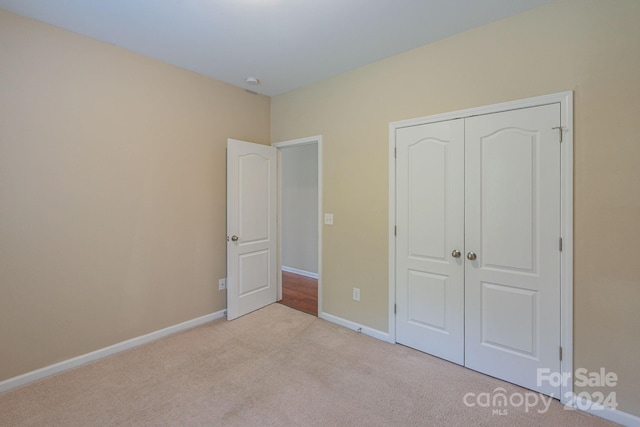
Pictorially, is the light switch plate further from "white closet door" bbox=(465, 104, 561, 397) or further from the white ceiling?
the white ceiling

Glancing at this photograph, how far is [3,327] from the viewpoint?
1.98 meters

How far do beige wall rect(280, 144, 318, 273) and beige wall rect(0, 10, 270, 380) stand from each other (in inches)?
79.2

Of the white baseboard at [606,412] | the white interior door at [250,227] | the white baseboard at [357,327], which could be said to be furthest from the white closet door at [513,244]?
the white interior door at [250,227]

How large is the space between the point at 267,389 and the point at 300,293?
6.94 feet

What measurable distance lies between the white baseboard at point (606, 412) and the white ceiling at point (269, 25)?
2.59 metres

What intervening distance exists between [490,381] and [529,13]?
260 cm

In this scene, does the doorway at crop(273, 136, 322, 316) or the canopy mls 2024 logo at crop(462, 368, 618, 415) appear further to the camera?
the doorway at crop(273, 136, 322, 316)

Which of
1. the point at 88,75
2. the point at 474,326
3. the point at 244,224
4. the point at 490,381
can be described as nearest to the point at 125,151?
the point at 88,75

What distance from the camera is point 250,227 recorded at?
3336mm

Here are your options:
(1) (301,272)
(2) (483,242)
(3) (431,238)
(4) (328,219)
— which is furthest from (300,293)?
(2) (483,242)

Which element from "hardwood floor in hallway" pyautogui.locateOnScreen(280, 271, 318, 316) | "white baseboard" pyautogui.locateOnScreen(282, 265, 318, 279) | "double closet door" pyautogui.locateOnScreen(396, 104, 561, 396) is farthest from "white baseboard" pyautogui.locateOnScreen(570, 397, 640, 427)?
"white baseboard" pyautogui.locateOnScreen(282, 265, 318, 279)

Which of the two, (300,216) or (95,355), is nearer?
(95,355)

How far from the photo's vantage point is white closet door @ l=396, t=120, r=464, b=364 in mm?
2285

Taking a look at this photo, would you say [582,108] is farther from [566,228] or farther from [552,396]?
[552,396]
